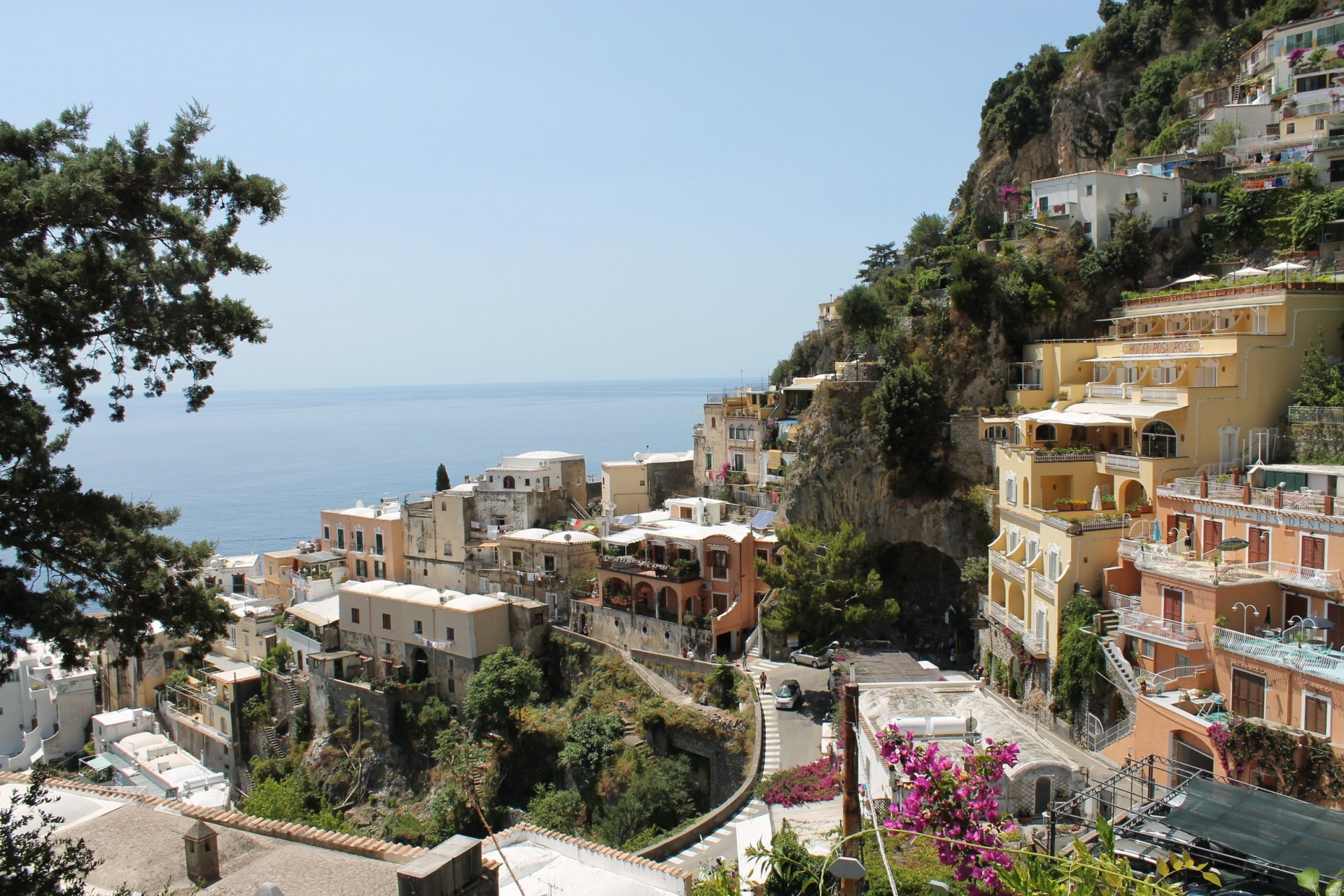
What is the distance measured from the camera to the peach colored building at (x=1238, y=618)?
1689 cm

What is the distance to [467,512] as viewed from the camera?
4081 cm

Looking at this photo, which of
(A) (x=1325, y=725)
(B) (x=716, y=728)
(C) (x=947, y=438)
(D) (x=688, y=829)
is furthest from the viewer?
(C) (x=947, y=438)

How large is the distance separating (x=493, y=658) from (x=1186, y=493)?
75.6ft

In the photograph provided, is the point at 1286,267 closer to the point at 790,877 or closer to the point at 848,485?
the point at 848,485

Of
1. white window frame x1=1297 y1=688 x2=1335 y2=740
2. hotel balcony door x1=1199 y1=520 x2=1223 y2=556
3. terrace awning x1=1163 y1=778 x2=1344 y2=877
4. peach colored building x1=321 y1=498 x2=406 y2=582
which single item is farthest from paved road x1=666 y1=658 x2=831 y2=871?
peach colored building x1=321 y1=498 x2=406 y2=582

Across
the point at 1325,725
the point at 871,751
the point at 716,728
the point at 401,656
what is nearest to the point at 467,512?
the point at 401,656

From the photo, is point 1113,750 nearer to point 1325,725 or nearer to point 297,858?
point 1325,725

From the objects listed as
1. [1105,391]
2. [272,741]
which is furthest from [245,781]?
[1105,391]

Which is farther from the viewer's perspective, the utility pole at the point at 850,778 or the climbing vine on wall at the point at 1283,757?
the climbing vine on wall at the point at 1283,757

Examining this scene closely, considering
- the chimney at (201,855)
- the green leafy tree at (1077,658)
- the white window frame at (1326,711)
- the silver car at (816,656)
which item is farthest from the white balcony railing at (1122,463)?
the chimney at (201,855)

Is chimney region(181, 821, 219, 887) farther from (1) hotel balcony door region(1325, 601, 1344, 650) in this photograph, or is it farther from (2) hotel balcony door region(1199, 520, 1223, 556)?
(2) hotel balcony door region(1199, 520, 1223, 556)

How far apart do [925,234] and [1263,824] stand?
46.2 meters

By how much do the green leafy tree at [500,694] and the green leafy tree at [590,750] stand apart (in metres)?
3.57

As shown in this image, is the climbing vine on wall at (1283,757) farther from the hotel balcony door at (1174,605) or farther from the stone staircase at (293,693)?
the stone staircase at (293,693)
